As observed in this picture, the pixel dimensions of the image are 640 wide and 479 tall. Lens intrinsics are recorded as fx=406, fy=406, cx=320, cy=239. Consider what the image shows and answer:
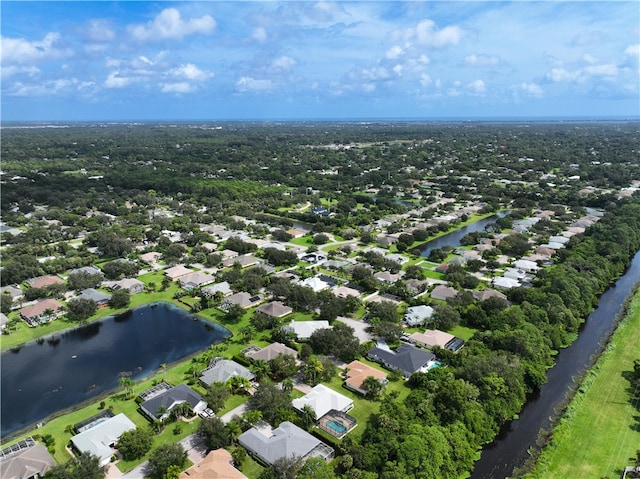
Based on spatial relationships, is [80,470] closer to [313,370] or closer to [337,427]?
[337,427]

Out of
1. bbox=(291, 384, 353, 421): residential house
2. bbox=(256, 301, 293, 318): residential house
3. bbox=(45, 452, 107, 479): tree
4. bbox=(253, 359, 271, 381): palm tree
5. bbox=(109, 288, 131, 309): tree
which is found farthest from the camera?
bbox=(109, 288, 131, 309): tree

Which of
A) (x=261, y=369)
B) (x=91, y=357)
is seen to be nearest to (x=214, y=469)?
(x=261, y=369)

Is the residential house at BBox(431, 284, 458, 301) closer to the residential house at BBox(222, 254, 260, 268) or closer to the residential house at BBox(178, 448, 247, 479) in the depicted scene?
the residential house at BBox(222, 254, 260, 268)

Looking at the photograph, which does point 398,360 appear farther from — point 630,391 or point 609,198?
point 609,198

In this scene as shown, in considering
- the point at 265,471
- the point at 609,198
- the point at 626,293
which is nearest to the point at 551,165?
the point at 609,198

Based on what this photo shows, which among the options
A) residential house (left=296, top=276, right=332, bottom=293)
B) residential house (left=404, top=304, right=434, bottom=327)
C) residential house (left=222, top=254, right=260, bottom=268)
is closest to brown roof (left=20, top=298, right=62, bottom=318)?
residential house (left=222, top=254, right=260, bottom=268)

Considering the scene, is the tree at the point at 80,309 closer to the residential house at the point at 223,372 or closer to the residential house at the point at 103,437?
the residential house at the point at 223,372
